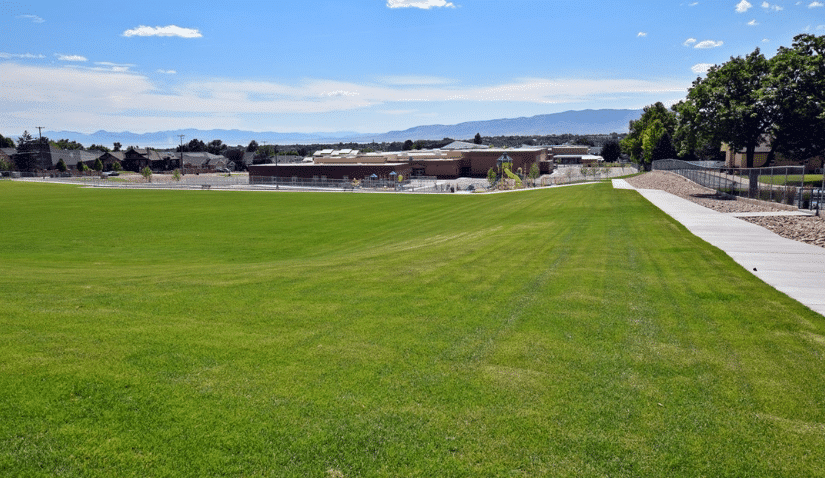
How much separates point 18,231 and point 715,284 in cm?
3157

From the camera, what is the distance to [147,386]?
5.80m

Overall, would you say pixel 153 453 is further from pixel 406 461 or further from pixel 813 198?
pixel 813 198

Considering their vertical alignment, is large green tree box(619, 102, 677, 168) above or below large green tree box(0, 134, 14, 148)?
below

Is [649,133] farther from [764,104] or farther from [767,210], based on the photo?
[767,210]

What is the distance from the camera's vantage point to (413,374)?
6496 mm

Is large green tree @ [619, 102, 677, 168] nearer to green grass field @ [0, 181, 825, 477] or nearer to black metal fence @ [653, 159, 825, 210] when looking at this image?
black metal fence @ [653, 159, 825, 210]

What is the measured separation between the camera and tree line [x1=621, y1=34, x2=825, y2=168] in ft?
116

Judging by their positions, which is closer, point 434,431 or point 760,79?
point 434,431

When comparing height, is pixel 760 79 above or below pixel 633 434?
above

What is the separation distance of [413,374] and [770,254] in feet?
42.6

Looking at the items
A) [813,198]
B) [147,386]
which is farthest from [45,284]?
[813,198]

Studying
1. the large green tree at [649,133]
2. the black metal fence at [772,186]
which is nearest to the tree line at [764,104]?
the black metal fence at [772,186]

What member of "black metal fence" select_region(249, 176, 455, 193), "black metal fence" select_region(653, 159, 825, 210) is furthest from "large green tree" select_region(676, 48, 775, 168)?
"black metal fence" select_region(249, 176, 455, 193)

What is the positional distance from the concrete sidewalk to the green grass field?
570 millimetres
